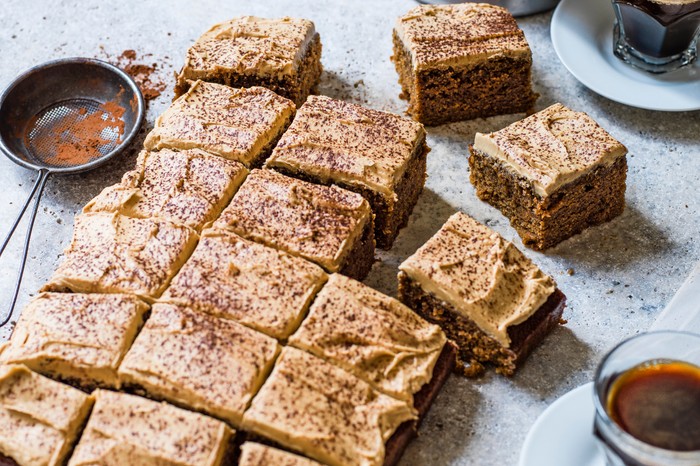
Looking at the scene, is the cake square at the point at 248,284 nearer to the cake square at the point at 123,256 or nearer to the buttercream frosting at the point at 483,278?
the cake square at the point at 123,256

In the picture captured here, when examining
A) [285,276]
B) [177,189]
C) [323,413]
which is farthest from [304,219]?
[323,413]

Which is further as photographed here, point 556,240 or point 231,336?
point 556,240

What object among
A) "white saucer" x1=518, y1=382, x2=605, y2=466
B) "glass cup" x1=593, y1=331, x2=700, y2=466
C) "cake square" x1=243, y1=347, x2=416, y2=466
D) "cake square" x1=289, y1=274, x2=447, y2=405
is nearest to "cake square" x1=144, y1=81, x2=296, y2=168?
"cake square" x1=289, y1=274, x2=447, y2=405

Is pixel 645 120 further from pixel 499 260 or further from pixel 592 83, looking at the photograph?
pixel 499 260

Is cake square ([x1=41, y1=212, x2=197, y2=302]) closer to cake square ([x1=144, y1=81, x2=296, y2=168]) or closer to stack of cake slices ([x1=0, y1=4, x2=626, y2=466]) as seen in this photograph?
stack of cake slices ([x1=0, y1=4, x2=626, y2=466])

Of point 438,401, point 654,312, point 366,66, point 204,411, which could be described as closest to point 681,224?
point 654,312

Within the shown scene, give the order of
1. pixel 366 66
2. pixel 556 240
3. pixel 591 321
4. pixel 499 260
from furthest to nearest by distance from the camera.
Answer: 1. pixel 366 66
2. pixel 556 240
3. pixel 591 321
4. pixel 499 260

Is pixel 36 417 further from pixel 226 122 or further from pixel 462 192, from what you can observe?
pixel 462 192
